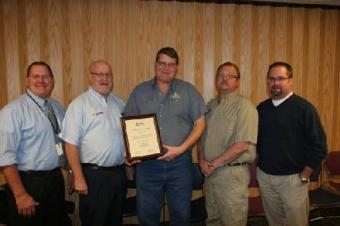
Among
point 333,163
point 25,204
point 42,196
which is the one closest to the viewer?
point 25,204

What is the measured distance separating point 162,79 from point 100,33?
1.48 meters

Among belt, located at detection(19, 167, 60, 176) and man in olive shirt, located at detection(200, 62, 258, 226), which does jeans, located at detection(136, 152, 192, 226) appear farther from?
belt, located at detection(19, 167, 60, 176)

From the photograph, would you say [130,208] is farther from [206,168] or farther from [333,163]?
[333,163]

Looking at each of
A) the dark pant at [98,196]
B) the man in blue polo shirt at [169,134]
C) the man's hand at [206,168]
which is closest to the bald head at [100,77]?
the man in blue polo shirt at [169,134]

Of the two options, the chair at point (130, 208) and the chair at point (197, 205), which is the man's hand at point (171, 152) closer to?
the chair at point (197, 205)

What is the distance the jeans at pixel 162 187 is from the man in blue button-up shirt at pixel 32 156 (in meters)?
0.78

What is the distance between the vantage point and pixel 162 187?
2699 mm

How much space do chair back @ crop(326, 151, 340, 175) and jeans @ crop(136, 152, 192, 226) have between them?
95.7 inches

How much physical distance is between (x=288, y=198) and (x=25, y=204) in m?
2.35

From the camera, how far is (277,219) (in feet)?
9.60

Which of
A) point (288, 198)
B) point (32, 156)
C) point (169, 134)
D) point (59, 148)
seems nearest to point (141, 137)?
point (169, 134)

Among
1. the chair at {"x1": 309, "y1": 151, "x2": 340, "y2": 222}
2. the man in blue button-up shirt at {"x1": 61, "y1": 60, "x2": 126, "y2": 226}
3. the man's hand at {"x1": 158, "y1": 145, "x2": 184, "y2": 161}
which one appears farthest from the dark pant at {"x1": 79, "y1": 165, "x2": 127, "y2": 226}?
the chair at {"x1": 309, "y1": 151, "x2": 340, "y2": 222}

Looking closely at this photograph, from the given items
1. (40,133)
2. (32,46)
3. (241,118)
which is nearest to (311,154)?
(241,118)

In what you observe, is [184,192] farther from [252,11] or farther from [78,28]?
[252,11]
